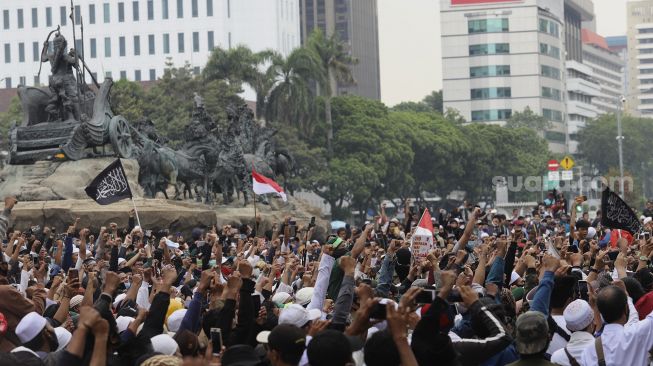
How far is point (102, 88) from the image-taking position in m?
33.4

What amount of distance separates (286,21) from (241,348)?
111 meters

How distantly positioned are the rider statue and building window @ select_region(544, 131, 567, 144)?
10798 cm

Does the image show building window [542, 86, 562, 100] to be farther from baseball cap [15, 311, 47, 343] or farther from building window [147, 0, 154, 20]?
baseball cap [15, 311, 47, 343]

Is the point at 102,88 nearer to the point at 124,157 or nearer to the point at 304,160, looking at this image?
the point at 124,157

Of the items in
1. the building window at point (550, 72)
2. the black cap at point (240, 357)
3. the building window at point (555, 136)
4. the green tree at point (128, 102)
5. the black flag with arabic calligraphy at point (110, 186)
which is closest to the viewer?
the black cap at point (240, 357)

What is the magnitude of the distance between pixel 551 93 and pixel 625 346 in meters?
137

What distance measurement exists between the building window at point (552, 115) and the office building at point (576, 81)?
243 cm

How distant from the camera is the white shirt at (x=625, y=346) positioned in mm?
8008

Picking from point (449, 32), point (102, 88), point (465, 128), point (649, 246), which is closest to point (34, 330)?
point (649, 246)

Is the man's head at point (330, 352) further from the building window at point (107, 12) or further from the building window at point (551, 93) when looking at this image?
the building window at point (551, 93)

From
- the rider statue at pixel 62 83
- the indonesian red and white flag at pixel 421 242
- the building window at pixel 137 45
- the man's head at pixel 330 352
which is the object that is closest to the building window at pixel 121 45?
the building window at pixel 137 45

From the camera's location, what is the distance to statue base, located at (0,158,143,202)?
32.4m

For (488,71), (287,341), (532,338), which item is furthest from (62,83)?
(488,71)

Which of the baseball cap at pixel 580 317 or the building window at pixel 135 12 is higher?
the building window at pixel 135 12
